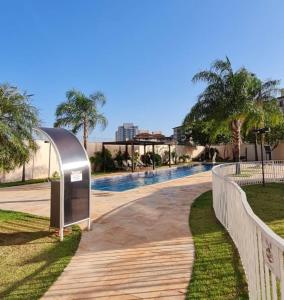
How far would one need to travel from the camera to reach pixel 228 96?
669 inches

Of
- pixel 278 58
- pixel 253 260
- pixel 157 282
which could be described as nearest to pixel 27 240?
pixel 157 282

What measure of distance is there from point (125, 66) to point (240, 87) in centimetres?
883

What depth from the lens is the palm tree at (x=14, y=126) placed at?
25.1 ft

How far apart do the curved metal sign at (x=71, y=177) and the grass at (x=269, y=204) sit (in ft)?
14.1

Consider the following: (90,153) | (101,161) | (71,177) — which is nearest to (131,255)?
(71,177)

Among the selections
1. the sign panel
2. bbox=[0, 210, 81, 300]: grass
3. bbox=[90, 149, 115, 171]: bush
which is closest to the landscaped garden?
bbox=[0, 210, 81, 300]: grass

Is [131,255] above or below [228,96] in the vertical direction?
below

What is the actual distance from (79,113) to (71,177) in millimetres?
15246

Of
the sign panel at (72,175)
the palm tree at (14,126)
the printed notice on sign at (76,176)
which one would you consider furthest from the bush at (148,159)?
the printed notice on sign at (76,176)

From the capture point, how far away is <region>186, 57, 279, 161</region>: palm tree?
16469 millimetres

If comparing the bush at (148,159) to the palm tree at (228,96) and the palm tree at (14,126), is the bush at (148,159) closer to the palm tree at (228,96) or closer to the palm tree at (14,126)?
the palm tree at (228,96)

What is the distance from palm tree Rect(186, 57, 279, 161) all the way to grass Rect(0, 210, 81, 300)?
41.4ft

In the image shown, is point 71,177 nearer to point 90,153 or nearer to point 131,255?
point 131,255

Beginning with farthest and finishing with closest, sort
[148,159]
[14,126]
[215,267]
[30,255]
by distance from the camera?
[148,159], [14,126], [30,255], [215,267]
